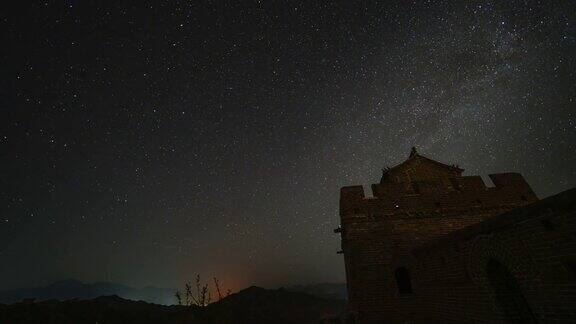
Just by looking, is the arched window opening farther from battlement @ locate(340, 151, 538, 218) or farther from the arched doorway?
the arched doorway

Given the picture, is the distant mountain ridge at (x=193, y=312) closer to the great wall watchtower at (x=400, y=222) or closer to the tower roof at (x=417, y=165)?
the great wall watchtower at (x=400, y=222)

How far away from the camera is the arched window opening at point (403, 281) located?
9.89 meters

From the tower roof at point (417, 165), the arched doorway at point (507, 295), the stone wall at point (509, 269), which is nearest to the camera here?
the stone wall at point (509, 269)

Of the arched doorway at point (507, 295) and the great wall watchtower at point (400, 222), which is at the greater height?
the great wall watchtower at point (400, 222)

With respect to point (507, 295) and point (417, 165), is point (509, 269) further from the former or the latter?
point (417, 165)

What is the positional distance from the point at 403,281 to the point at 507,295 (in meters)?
3.91

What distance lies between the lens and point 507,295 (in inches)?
254

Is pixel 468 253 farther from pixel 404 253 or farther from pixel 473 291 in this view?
pixel 404 253

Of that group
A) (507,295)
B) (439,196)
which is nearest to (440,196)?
(439,196)

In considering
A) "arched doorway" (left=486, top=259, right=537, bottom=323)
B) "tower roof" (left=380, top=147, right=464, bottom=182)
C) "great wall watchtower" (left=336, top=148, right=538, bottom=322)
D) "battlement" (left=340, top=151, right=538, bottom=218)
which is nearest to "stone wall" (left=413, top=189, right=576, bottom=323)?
"arched doorway" (left=486, top=259, right=537, bottom=323)

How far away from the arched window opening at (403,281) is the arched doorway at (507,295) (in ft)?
11.9

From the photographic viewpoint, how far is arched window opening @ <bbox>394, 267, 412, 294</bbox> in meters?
9.89

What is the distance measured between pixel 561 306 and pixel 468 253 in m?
2.35

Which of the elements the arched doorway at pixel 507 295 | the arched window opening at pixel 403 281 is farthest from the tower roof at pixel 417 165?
the arched doorway at pixel 507 295
